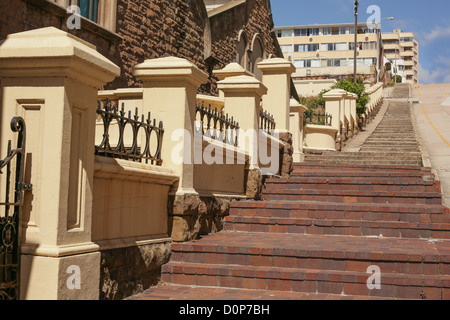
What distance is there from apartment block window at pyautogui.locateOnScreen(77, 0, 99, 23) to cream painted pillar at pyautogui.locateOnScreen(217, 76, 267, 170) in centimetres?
399

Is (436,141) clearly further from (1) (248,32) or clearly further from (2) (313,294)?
(2) (313,294)

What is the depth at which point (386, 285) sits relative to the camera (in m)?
6.34

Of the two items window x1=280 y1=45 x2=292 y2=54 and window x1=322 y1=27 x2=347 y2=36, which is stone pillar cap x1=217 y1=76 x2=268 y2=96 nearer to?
window x1=280 y1=45 x2=292 y2=54

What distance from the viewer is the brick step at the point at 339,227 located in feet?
28.4

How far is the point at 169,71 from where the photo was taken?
747 cm

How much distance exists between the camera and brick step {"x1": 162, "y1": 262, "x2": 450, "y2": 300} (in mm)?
6211

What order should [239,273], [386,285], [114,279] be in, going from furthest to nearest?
[239,273] → [386,285] → [114,279]

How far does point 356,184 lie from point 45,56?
316 inches

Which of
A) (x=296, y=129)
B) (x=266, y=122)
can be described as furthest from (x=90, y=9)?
(x=296, y=129)

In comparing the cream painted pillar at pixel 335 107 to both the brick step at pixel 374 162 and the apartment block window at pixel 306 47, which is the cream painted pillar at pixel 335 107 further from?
the apartment block window at pixel 306 47

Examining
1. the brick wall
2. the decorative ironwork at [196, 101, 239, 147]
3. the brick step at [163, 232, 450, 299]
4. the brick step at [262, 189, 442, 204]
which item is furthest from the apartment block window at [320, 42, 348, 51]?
the brick step at [163, 232, 450, 299]

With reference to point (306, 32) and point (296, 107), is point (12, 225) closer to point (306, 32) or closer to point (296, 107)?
point (296, 107)
